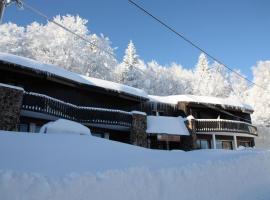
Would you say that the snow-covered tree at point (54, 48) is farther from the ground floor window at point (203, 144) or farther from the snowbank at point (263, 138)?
the snowbank at point (263, 138)

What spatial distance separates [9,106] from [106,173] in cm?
1189

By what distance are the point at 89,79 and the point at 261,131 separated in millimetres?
29865

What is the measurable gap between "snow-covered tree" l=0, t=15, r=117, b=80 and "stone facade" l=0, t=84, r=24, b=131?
24838 mm

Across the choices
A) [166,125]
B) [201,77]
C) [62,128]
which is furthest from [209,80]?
[62,128]

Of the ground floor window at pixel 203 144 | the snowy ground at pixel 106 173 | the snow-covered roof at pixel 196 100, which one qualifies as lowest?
the snowy ground at pixel 106 173

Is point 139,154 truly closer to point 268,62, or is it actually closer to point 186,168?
point 186,168

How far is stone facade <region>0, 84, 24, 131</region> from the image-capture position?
17109 mm

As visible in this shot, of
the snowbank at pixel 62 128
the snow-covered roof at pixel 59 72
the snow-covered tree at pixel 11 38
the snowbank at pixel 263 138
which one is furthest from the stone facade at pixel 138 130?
the snowbank at pixel 263 138

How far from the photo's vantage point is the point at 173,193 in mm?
9234

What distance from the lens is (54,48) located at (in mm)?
44656

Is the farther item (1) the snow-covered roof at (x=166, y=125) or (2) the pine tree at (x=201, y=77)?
(2) the pine tree at (x=201, y=77)

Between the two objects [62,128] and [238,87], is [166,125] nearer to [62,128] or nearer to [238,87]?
[62,128]

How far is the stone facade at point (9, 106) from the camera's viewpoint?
17.1 meters

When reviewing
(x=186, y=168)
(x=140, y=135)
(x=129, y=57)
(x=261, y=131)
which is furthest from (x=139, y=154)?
(x=129, y=57)
